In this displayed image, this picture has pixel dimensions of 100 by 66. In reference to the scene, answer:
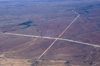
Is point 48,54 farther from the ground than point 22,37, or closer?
closer

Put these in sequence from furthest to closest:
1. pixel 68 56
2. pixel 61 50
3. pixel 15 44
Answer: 1. pixel 15 44
2. pixel 61 50
3. pixel 68 56

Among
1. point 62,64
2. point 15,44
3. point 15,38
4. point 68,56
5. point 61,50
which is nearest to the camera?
point 62,64

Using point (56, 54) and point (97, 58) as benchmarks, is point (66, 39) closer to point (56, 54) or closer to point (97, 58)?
point (56, 54)

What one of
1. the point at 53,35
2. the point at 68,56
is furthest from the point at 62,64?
the point at 53,35

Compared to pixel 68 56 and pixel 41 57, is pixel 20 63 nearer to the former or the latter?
pixel 41 57

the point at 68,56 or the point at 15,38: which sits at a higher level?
A: the point at 15,38

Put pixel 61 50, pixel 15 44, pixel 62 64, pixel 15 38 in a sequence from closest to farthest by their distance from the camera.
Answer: pixel 62 64 → pixel 61 50 → pixel 15 44 → pixel 15 38

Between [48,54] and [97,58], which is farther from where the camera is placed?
[48,54]

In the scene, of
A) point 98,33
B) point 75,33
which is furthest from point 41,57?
point 98,33

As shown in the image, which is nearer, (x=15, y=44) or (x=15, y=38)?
(x=15, y=44)
